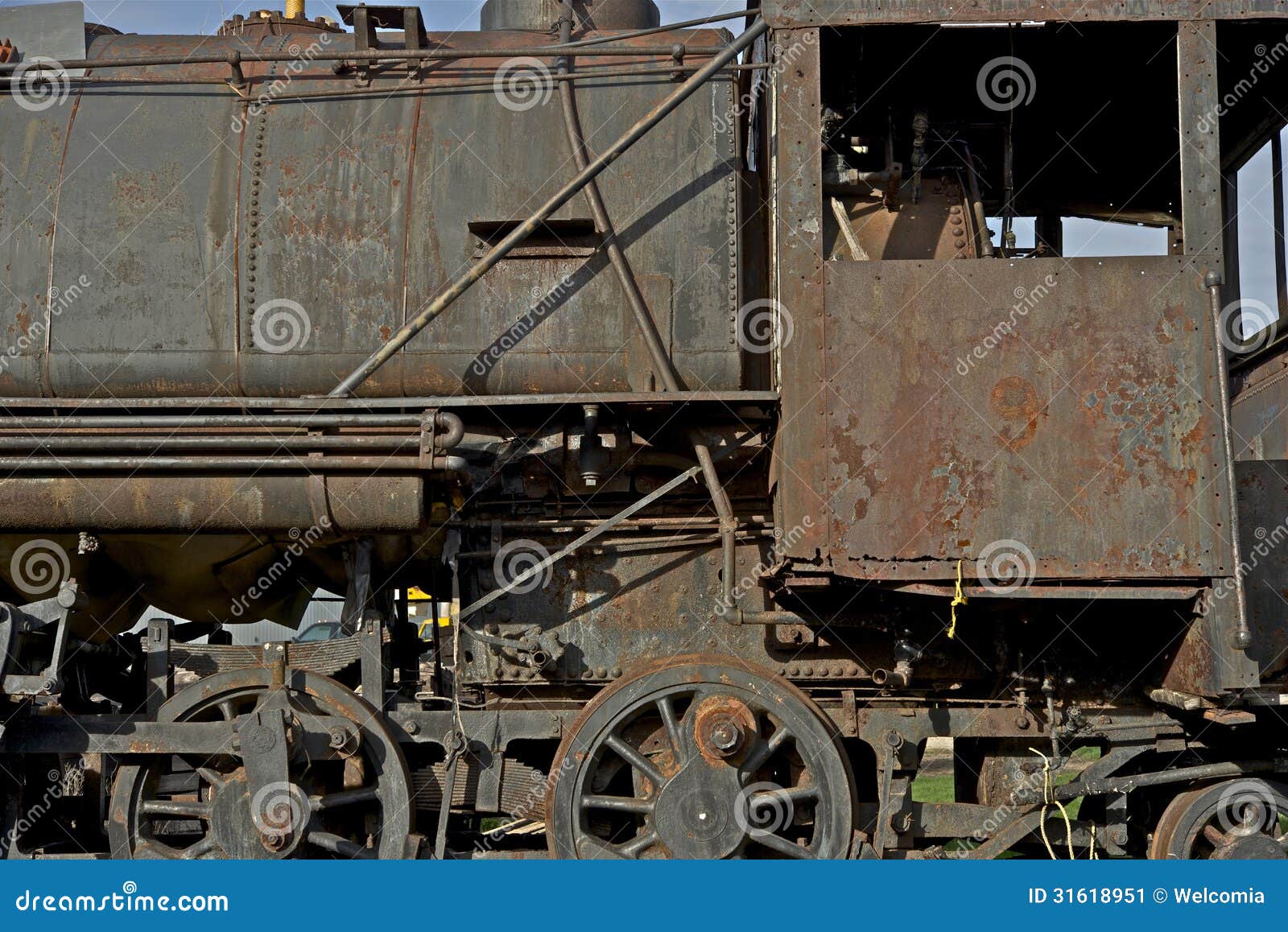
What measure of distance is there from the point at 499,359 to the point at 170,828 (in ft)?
10.4

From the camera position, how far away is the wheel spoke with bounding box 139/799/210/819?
5.62 meters

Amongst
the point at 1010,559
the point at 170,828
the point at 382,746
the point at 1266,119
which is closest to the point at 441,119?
the point at 382,746

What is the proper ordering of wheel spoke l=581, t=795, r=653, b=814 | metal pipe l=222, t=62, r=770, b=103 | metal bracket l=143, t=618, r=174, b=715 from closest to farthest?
wheel spoke l=581, t=795, r=653, b=814 → metal bracket l=143, t=618, r=174, b=715 → metal pipe l=222, t=62, r=770, b=103

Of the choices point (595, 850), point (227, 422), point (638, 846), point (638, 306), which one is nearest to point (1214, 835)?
point (638, 846)

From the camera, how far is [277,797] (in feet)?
17.8

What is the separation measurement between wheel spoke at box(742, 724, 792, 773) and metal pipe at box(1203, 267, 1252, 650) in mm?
2025

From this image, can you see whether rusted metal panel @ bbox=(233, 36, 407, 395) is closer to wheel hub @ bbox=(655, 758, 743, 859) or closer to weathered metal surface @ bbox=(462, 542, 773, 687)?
weathered metal surface @ bbox=(462, 542, 773, 687)

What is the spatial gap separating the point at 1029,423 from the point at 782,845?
226cm

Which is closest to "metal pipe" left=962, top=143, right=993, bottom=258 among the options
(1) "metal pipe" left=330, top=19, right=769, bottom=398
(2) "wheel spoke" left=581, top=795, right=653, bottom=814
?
(1) "metal pipe" left=330, top=19, right=769, bottom=398

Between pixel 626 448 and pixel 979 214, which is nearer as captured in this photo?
pixel 626 448

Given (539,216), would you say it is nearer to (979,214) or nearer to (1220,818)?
(979,214)

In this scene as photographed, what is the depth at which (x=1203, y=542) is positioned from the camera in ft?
16.9

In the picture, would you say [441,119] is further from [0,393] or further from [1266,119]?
[1266,119]

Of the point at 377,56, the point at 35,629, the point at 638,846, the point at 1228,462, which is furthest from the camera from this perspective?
the point at 377,56
